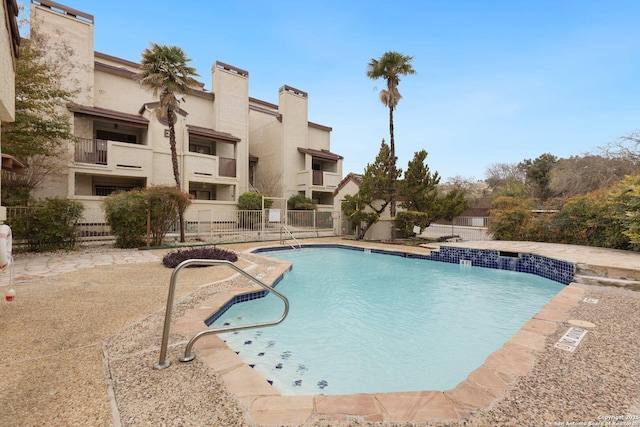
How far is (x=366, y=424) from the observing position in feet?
6.15

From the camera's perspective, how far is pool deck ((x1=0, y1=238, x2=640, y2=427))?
1957mm

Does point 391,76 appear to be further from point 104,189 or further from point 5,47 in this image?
point 104,189

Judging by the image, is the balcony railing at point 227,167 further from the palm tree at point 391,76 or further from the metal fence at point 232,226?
the palm tree at point 391,76

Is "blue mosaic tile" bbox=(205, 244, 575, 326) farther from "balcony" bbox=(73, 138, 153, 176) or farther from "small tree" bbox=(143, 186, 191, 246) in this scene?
"balcony" bbox=(73, 138, 153, 176)

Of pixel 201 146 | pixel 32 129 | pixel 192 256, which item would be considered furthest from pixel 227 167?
pixel 192 256

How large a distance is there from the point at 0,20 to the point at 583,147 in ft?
96.5

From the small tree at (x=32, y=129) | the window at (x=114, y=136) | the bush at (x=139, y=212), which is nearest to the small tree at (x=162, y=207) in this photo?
the bush at (x=139, y=212)

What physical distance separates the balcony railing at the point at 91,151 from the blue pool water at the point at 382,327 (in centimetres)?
1272

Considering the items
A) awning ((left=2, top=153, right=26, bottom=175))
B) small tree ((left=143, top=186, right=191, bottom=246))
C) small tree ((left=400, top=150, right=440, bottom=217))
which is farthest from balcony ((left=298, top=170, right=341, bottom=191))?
awning ((left=2, top=153, right=26, bottom=175))

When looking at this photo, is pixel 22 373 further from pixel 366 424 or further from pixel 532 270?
pixel 532 270

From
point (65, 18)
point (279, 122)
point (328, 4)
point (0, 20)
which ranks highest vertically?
point (65, 18)

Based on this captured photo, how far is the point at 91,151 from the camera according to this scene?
45.8 feet

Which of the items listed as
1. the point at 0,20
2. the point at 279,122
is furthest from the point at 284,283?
the point at 279,122

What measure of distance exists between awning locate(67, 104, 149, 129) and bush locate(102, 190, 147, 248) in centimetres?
642
